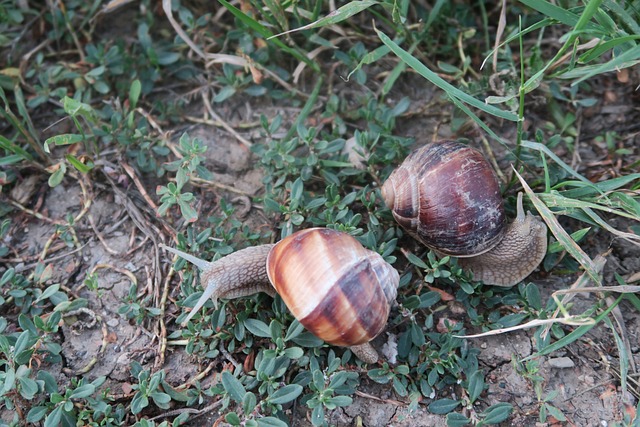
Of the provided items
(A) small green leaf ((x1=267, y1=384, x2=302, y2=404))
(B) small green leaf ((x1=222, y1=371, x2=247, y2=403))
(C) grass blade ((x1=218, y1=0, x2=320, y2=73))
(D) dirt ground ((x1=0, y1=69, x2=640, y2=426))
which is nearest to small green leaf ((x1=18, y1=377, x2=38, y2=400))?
(D) dirt ground ((x1=0, y1=69, x2=640, y2=426))

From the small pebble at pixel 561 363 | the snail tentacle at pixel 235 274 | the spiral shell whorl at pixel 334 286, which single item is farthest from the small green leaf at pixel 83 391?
the small pebble at pixel 561 363

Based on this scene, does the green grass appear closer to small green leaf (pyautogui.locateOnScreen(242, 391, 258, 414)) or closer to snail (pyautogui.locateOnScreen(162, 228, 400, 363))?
small green leaf (pyautogui.locateOnScreen(242, 391, 258, 414))

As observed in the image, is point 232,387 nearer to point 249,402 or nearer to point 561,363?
point 249,402

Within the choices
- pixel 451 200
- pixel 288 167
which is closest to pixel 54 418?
pixel 288 167

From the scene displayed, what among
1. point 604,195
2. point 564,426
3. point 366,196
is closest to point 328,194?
point 366,196

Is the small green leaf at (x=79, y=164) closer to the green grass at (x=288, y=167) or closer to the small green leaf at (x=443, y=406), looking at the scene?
the green grass at (x=288, y=167)

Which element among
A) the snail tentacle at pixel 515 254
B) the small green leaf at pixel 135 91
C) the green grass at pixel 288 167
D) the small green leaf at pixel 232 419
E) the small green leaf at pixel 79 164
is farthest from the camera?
the small green leaf at pixel 135 91
